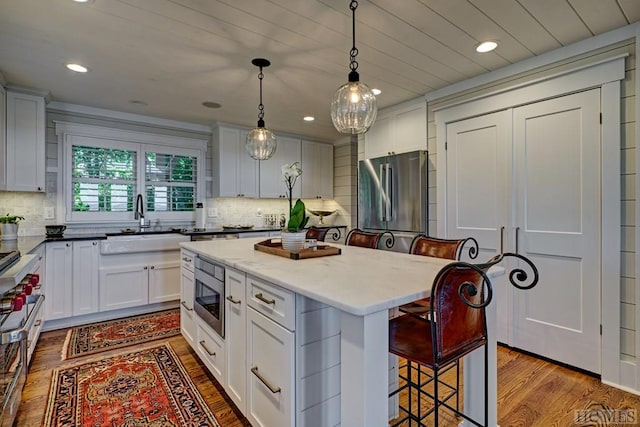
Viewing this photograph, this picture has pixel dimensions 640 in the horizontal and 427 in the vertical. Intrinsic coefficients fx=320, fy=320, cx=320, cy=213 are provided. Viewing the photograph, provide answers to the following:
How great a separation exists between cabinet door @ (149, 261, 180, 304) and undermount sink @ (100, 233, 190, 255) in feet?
0.68

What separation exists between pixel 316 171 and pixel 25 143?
145 inches

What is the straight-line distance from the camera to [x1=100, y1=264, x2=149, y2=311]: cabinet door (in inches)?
136

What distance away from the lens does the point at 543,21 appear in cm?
212

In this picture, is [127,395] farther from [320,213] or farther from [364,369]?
[320,213]

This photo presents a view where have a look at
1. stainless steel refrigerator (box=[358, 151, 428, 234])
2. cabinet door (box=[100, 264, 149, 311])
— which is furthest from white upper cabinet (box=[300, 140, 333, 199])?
cabinet door (box=[100, 264, 149, 311])

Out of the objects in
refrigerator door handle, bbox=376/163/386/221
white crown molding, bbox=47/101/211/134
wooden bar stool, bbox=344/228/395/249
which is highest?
white crown molding, bbox=47/101/211/134

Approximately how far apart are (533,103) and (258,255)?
2.52 meters

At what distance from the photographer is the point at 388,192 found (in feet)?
12.3

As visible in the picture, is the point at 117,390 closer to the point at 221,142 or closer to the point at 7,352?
the point at 7,352

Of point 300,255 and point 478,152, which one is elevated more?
point 478,152

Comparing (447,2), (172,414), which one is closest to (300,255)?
(172,414)

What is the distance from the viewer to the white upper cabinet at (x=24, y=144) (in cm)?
314

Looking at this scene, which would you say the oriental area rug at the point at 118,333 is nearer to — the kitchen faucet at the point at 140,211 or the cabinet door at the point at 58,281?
the cabinet door at the point at 58,281

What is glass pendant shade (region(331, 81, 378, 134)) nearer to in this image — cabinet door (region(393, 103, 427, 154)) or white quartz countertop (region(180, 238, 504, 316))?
white quartz countertop (region(180, 238, 504, 316))
